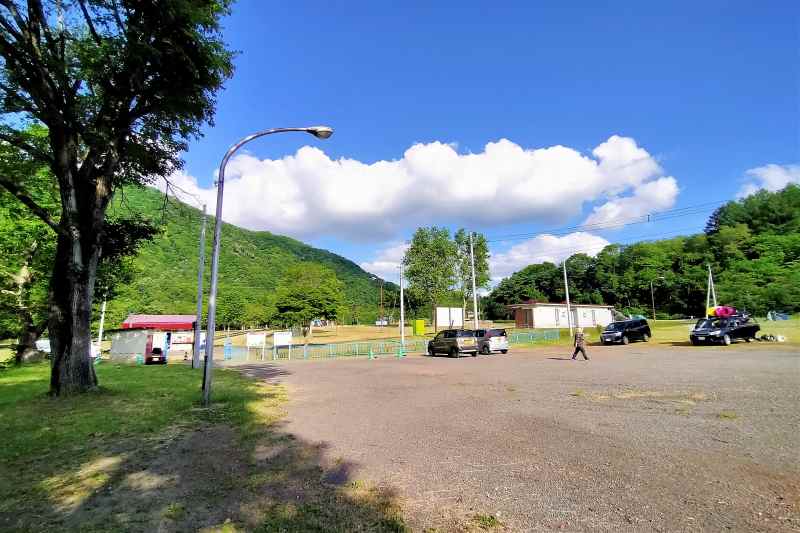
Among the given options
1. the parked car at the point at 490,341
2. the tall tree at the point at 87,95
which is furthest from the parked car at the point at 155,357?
the parked car at the point at 490,341

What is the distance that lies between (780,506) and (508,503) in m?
2.54

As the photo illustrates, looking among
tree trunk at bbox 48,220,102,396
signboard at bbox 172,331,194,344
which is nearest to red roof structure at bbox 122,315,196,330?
signboard at bbox 172,331,194,344

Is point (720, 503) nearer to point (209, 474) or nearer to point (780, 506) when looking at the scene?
point (780, 506)

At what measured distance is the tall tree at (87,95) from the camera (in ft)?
34.1

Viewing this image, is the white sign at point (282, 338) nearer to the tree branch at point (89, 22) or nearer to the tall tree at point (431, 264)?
the tree branch at point (89, 22)

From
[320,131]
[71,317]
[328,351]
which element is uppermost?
[320,131]

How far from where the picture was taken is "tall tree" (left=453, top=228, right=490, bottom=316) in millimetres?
64938

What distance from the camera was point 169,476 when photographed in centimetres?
516

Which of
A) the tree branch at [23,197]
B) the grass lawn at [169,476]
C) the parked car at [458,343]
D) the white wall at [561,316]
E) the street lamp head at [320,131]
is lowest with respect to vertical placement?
the grass lawn at [169,476]

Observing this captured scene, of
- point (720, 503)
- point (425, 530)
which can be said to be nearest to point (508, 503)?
point (425, 530)

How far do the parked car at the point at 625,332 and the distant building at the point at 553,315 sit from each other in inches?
973

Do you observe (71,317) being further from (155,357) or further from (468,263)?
(468,263)

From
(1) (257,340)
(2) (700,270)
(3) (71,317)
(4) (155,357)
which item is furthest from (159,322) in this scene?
(2) (700,270)

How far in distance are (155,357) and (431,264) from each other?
46805 mm
